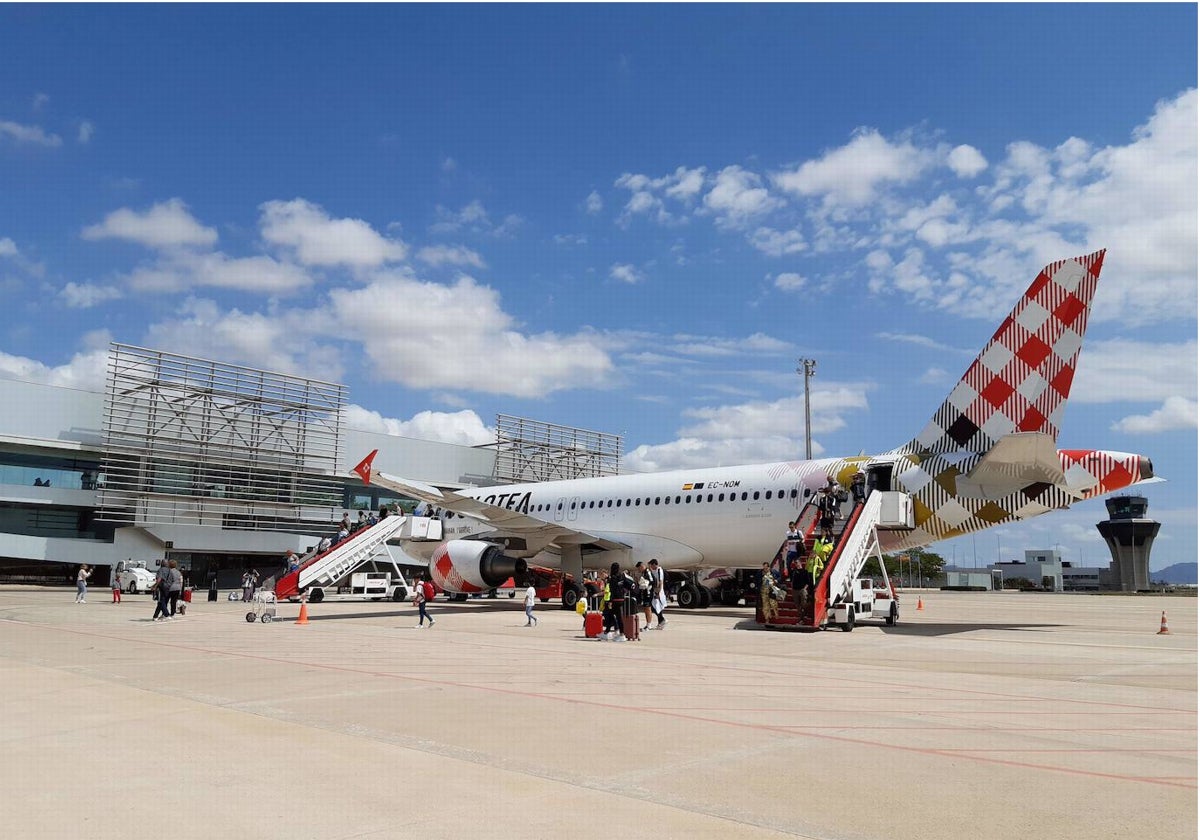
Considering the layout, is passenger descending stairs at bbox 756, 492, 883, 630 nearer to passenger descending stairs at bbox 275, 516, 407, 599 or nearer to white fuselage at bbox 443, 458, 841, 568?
white fuselage at bbox 443, 458, 841, 568

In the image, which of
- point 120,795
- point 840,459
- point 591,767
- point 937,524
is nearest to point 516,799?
point 591,767

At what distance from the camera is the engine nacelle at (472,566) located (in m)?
26.6

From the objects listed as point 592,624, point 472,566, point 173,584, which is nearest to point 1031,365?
point 592,624

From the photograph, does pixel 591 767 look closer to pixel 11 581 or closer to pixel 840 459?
pixel 840 459

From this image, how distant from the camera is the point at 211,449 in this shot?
4678 centimetres

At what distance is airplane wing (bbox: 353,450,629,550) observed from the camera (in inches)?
931

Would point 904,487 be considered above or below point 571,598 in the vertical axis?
above

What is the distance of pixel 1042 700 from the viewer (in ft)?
30.7

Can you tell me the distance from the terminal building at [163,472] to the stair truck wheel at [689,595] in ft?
88.5

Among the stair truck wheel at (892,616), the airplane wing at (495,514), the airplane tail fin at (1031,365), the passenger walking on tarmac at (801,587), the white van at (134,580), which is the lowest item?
the white van at (134,580)

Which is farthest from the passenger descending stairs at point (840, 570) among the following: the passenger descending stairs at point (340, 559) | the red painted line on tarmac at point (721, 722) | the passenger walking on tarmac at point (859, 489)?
the passenger descending stairs at point (340, 559)

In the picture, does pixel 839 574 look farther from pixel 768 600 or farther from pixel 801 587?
pixel 768 600

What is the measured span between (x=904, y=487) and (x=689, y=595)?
34.3 ft

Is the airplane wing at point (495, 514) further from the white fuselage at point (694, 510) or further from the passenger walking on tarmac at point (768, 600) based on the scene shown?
the passenger walking on tarmac at point (768, 600)
